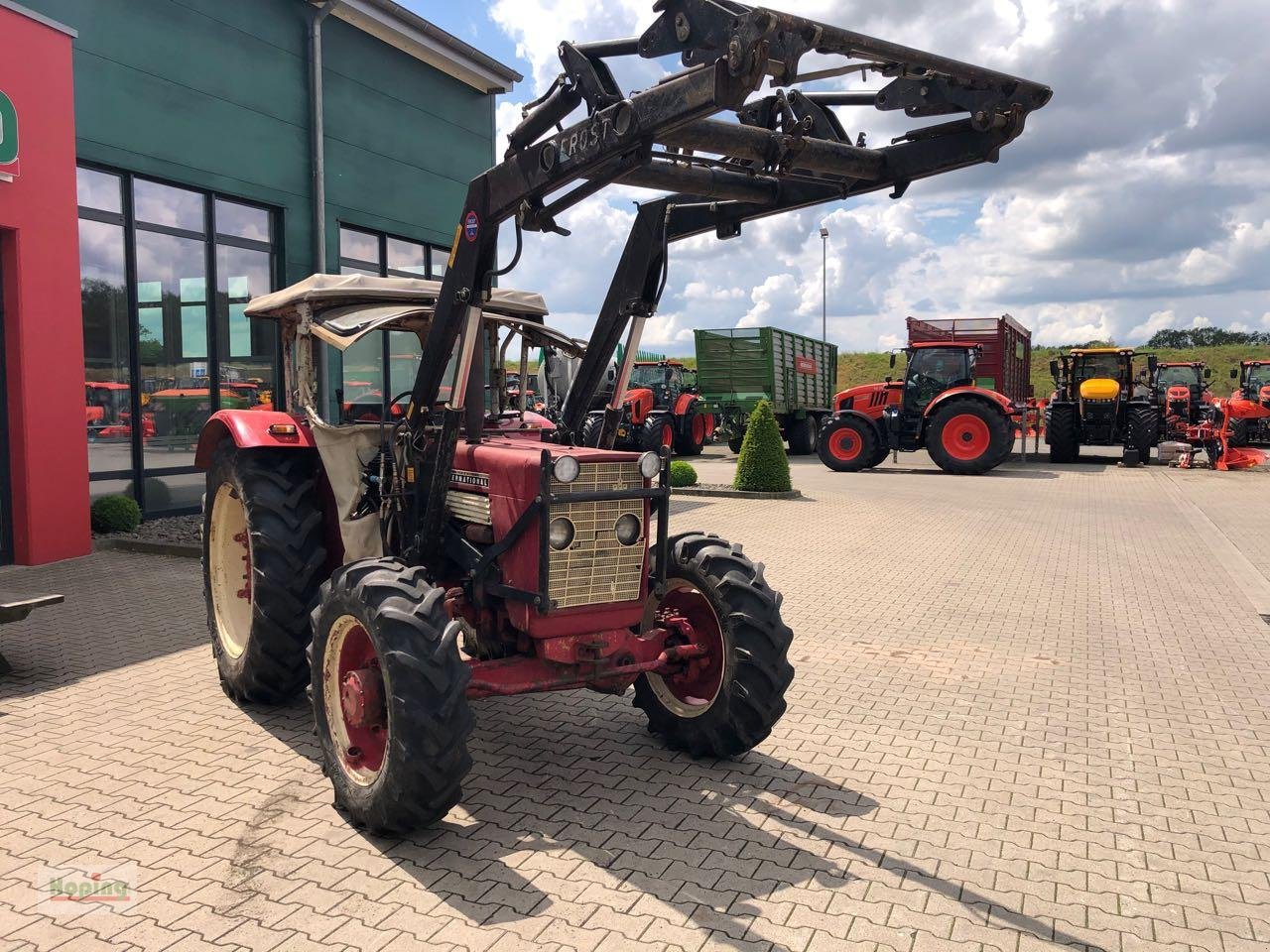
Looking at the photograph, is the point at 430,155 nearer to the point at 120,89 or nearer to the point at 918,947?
the point at 120,89

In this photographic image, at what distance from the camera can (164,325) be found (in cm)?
1045

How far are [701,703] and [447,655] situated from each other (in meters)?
1.38

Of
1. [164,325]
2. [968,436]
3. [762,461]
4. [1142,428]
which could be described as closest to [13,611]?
[164,325]

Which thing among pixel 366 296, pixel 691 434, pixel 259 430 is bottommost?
pixel 691 434

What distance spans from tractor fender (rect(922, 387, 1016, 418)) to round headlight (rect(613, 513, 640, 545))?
47.5ft

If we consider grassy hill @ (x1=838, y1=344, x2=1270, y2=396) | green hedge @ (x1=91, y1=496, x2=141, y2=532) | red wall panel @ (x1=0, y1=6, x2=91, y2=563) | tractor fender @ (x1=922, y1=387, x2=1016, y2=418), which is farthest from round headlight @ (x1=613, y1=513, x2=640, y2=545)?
grassy hill @ (x1=838, y1=344, x2=1270, y2=396)

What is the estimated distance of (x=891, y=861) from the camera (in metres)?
3.33

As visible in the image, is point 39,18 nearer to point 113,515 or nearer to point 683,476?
point 113,515

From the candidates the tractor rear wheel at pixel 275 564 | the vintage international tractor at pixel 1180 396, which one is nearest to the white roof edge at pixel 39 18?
the tractor rear wheel at pixel 275 564

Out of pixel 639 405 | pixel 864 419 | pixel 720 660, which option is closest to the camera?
pixel 720 660

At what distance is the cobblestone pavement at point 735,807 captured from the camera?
2.93 metres

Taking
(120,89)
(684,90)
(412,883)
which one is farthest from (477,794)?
(120,89)

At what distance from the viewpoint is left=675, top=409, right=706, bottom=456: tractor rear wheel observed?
70.7ft

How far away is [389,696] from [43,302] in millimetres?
6844
